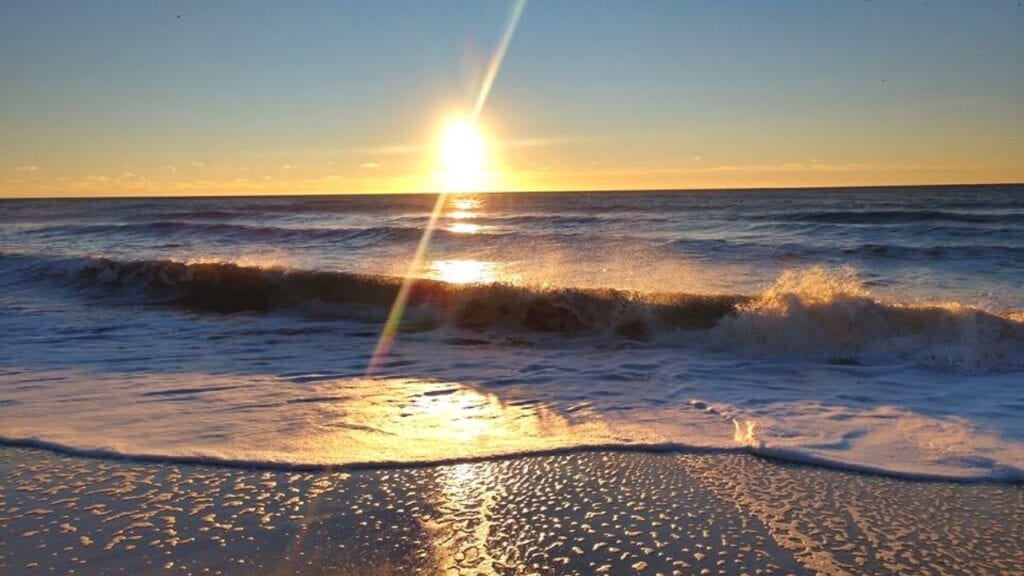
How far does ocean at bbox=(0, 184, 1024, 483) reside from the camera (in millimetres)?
5094

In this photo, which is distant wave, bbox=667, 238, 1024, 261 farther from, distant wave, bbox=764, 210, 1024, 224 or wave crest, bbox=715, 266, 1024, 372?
distant wave, bbox=764, 210, 1024, 224

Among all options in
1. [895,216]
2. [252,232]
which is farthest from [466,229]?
[895,216]

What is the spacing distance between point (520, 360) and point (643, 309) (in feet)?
9.21

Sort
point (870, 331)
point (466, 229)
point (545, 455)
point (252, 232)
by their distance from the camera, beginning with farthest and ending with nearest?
point (466, 229), point (252, 232), point (870, 331), point (545, 455)

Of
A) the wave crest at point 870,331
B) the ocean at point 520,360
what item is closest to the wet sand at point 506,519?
the ocean at point 520,360

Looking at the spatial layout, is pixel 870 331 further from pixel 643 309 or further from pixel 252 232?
pixel 252 232

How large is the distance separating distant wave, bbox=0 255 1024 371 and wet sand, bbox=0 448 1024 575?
15.0 ft

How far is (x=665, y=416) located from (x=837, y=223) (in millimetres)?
26418

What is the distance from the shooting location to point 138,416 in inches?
223

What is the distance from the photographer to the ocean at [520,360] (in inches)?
201

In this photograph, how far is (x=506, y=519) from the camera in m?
3.69

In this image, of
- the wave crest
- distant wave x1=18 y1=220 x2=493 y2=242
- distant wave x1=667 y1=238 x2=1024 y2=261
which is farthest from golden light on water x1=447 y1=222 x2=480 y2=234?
the wave crest

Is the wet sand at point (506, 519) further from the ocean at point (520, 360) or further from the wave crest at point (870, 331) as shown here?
the wave crest at point (870, 331)

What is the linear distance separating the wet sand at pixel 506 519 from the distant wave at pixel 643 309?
4.56 metres
